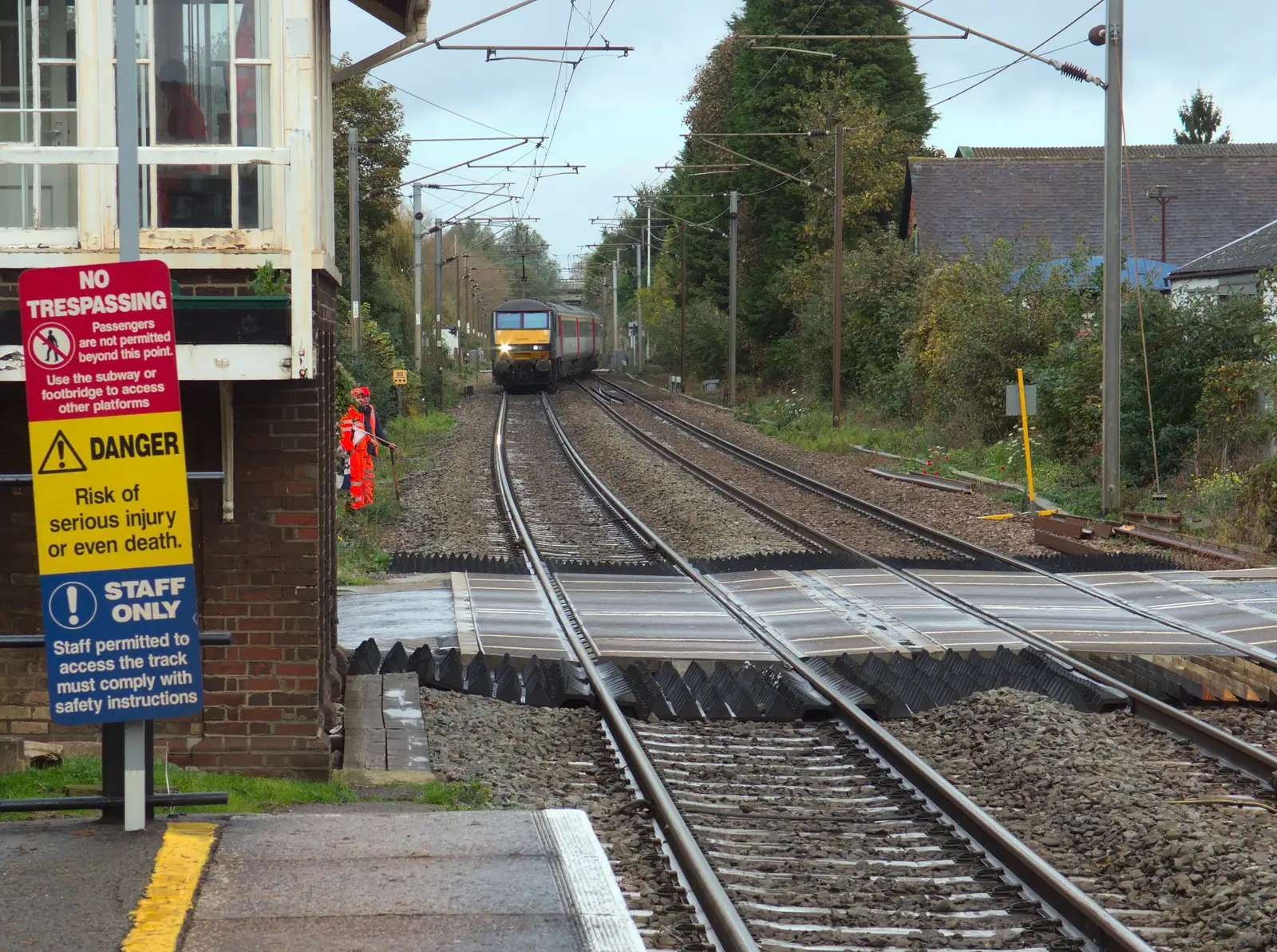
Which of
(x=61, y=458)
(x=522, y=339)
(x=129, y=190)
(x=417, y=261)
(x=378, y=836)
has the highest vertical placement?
(x=417, y=261)

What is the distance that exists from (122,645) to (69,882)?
3.15 ft

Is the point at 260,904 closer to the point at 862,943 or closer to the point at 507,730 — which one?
the point at 862,943

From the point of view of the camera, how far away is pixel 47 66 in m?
7.20

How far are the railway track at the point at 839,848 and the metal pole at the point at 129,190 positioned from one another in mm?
2163

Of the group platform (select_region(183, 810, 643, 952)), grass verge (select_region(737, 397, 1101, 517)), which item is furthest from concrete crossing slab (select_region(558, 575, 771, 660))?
grass verge (select_region(737, 397, 1101, 517))

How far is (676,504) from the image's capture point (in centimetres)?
2177

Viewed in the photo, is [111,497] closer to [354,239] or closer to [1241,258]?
[1241,258]

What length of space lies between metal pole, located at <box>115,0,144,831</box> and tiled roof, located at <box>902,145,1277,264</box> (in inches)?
1451

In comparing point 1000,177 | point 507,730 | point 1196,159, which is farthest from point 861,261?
point 507,730

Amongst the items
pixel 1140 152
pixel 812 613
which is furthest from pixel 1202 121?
pixel 812 613

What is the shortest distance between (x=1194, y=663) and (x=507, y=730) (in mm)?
5303

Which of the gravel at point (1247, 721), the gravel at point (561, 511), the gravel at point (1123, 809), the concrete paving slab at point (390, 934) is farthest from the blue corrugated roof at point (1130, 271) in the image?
the concrete paving slab at point (390, 934)

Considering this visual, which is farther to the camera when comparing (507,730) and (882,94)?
(882,94)

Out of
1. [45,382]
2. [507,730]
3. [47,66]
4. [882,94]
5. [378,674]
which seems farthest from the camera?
[882,94]
